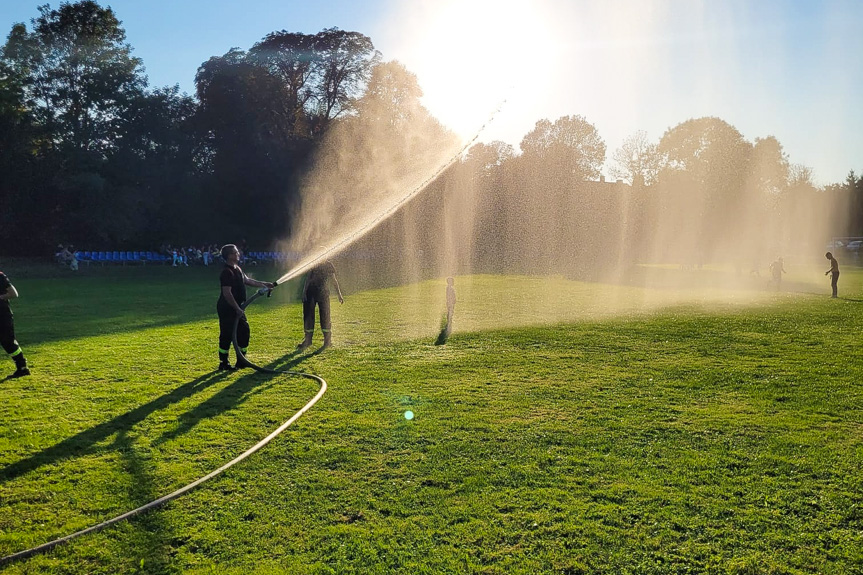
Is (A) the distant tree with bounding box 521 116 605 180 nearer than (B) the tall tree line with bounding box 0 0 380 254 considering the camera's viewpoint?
No

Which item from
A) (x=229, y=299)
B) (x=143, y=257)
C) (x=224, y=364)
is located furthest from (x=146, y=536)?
(x=143, y=257)

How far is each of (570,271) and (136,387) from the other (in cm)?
3530

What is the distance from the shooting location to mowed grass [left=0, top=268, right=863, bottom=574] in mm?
4488

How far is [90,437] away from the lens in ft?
22.6

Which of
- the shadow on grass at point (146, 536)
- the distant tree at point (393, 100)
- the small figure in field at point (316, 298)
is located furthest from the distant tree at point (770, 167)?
the shadow on grass at point (146, 536)

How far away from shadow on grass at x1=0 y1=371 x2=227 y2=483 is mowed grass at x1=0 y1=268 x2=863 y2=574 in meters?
0.04

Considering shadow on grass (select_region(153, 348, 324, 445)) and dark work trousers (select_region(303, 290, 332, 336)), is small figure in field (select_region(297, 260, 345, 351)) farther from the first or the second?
shadow on grass (select_region(153, 348, 324, 445))

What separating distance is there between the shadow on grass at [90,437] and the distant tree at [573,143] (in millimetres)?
44228

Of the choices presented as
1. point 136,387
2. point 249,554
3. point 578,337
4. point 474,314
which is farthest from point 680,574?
point 474,314

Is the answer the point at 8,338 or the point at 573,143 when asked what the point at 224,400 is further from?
the point at 573,143

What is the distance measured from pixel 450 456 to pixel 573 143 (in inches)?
2301

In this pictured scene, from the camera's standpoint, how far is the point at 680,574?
4184mm

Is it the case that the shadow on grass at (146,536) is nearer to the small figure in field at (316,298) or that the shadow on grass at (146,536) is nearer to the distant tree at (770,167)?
the small figure in field at (316,298)

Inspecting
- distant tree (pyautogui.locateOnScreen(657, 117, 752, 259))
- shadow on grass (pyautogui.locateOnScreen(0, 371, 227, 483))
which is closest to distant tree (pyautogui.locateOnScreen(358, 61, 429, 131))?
distant tree (pyautogui.locateOnScreen(657, 117, 752, 259))
